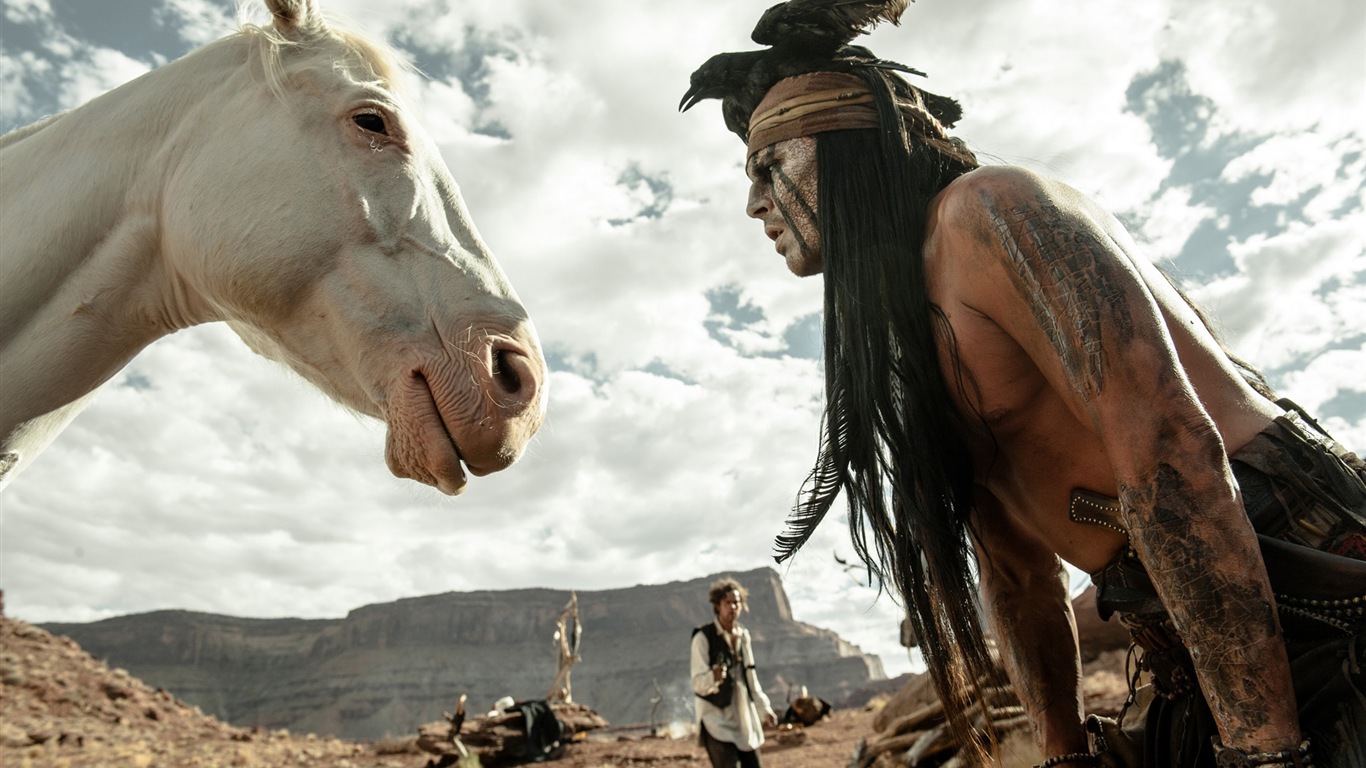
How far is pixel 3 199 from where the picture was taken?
2.11m

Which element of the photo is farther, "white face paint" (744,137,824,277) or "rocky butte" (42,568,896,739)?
"rocky butte" (42,568,896,739)

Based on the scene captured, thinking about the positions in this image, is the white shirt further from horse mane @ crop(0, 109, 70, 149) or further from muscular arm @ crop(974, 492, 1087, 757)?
horse mane @ crop(0, 109, 70, 149)

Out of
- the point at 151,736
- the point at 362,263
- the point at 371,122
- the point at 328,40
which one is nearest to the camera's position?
the point at 362,263

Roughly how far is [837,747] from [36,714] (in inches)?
504

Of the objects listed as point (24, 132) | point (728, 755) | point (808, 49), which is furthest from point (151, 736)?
point (808, 49)

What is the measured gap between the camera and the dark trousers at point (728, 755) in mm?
7645

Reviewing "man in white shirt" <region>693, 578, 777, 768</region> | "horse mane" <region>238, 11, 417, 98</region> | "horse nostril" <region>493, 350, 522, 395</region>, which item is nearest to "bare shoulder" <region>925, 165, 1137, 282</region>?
"horse nostril" <region>493, 350, 522, 395</region>

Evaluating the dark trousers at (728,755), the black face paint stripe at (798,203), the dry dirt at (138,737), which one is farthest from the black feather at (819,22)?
the dry dirt at (138,737)

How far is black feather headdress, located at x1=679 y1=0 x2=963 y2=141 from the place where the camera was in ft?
6.18

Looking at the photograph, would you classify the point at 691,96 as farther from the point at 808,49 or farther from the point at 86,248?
the point at 86,248

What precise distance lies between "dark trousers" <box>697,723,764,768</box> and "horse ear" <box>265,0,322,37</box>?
6959 millimetres

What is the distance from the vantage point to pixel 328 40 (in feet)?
7.73

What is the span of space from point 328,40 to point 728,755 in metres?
7.08

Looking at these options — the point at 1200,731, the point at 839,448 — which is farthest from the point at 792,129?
the point at 1200,731
